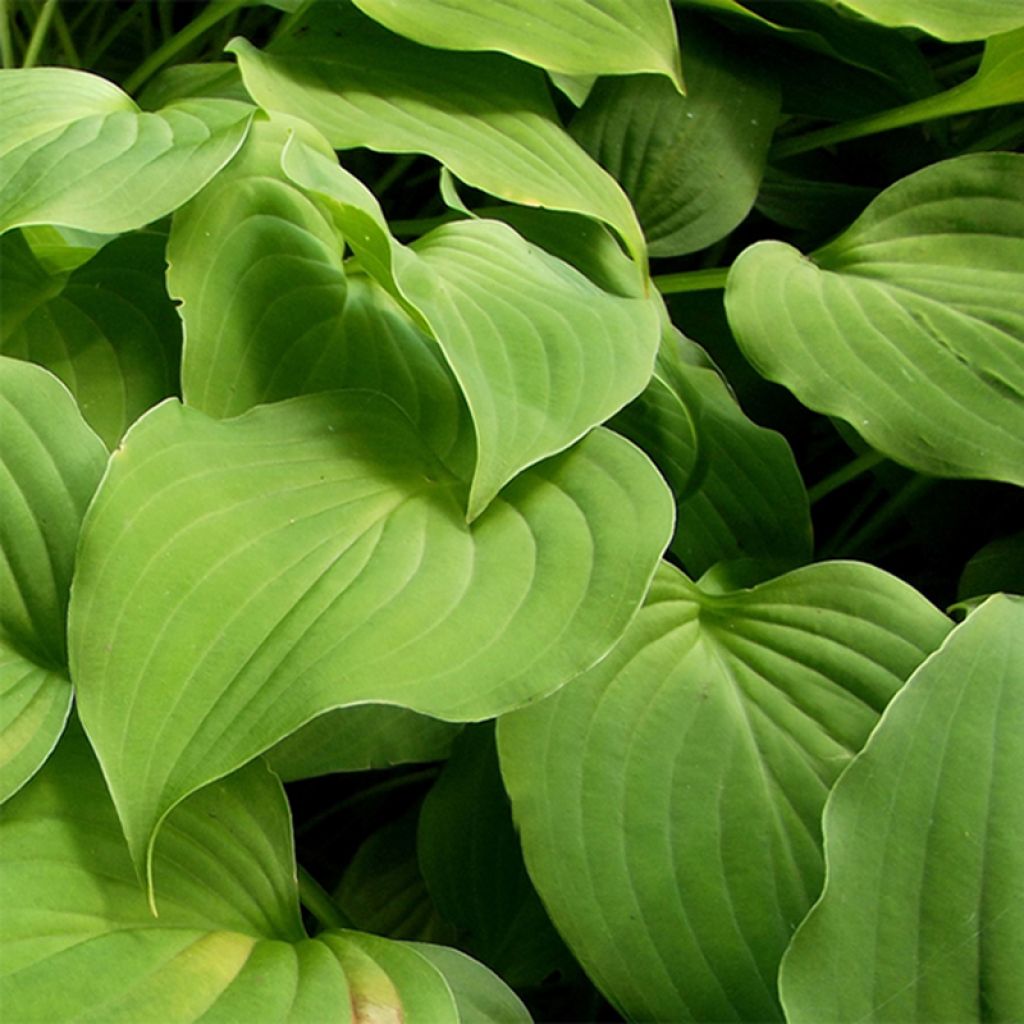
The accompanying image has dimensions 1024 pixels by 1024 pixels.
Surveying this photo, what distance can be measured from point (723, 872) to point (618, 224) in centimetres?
35

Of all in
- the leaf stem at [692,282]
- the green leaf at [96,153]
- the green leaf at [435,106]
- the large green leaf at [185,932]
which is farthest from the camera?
the leaf stem at [692,282]

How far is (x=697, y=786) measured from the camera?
0.49 m

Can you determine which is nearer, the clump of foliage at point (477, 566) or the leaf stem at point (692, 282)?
the clump of foliage at point (477, 566)

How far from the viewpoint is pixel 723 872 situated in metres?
0.48

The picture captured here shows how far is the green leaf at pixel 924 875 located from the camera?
0.43 metres

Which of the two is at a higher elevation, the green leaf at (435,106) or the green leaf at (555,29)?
the green leaf at (555,29)

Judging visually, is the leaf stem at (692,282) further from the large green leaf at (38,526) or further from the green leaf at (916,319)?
the large green leaf at (38,526)

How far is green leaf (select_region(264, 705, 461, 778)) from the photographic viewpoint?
55 centimetres

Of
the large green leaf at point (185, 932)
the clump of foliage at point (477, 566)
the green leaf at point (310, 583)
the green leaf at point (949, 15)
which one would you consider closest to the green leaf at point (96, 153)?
the clump of foliage at point (477, 566)

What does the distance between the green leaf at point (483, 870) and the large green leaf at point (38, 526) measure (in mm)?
222

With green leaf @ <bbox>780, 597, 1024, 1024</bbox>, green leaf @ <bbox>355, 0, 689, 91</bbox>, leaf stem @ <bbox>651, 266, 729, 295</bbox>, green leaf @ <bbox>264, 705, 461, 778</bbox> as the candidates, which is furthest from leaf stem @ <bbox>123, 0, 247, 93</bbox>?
green leaf @ <bbox>780, 597, 1024, 1024</bbox>

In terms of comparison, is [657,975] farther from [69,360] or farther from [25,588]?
[69,360]

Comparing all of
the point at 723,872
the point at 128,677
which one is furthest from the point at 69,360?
the point at 723,872

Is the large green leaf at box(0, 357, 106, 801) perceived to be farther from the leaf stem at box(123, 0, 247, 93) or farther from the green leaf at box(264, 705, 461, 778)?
the leaf stem at box(123, 0, 247, 93)
